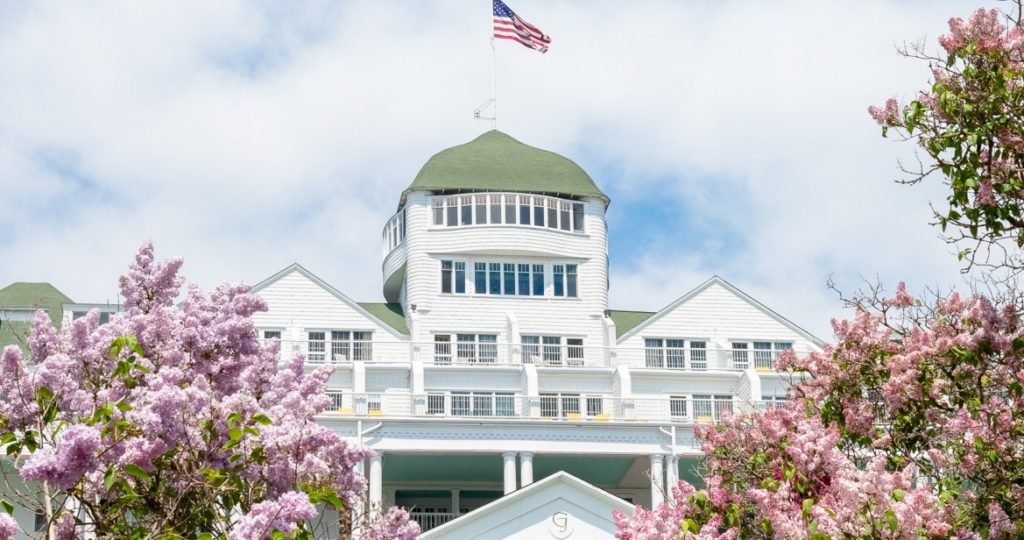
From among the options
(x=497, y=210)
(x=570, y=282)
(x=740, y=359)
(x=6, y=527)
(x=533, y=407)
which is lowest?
(x=6, y=527)

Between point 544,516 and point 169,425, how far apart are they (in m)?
17.8

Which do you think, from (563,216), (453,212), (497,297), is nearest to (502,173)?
(453,212)

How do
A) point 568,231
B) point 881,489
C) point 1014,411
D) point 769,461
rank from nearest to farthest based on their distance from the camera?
point 881,489 → point 1014,411 → point 769,461 → point 568,231

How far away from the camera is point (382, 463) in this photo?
4338cm

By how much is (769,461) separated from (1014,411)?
301cm

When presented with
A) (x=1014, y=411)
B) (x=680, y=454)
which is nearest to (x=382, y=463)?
(x=680, y=454)

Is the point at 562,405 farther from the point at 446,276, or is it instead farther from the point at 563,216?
the point at 563,216

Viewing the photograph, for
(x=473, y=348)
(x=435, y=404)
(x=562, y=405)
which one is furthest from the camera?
(x=473, y=348)

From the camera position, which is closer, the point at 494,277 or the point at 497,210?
the point at 497,210

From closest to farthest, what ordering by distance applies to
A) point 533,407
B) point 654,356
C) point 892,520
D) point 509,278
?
point 892,520 → point 533,407 → point 654,356 → point 509,278

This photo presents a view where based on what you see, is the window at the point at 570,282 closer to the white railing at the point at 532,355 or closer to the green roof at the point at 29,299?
the white railing at the point at 532,355

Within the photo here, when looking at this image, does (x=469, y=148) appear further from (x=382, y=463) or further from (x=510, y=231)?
(x=382, y=463)

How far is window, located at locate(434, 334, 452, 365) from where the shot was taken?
48.1m

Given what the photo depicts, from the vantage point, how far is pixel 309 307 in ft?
158
